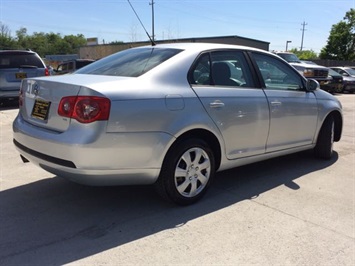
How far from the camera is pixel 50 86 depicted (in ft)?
11.2

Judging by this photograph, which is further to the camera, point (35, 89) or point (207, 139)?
point (207, 139)

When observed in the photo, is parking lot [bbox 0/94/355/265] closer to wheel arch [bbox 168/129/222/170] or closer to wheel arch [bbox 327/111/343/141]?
wheel arch [bbox 168/129/222/170]

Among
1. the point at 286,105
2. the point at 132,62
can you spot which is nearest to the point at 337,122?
the point at 286,105

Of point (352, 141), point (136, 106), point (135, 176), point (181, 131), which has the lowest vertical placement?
point (352, 141)

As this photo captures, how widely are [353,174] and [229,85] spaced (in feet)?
7.57

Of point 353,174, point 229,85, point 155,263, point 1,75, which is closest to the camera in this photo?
point 155,263

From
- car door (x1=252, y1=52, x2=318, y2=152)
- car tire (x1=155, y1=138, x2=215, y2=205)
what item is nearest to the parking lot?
car tire (x1=155, y1=138, x2=215, y2=205)

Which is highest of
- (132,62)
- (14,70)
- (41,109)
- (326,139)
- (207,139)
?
(132,62)

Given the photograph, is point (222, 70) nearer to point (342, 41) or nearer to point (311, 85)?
point (311, 85)

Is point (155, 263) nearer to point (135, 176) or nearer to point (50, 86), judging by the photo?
point (135, 176)

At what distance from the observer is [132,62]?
394 centimetres

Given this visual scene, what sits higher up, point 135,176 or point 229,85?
point 229,85

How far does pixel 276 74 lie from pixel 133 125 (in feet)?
7.86

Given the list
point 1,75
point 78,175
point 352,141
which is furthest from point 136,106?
point 1,75
